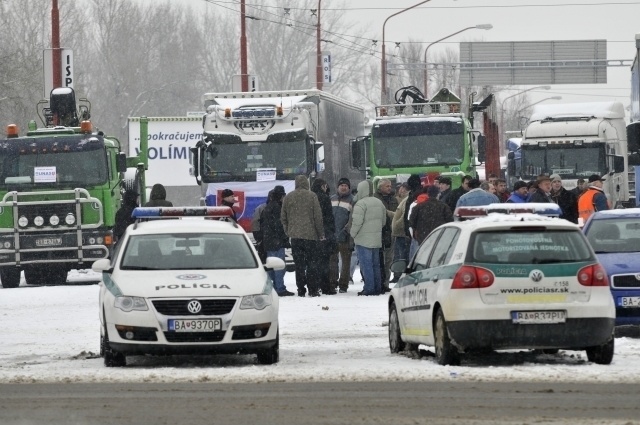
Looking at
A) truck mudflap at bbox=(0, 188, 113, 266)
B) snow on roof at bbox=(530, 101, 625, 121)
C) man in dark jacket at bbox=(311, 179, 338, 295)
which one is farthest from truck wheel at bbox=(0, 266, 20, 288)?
snow on roof at bbox=(530, 101, 625, 121)

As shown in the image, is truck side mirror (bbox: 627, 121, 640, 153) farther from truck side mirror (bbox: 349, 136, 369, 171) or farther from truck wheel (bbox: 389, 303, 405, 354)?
truck side mirror (bbox: 349, 136, 369, 171)

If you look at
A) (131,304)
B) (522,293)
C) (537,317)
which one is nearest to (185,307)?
(131,304)

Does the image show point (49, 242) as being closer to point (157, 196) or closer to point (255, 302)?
point (157, 196)

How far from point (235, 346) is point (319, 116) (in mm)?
18134

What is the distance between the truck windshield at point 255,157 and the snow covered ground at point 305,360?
27.2ft

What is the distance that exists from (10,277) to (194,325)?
1646 centimetres

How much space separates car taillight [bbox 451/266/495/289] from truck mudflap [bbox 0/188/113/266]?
54.1ft

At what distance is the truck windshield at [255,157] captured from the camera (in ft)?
101

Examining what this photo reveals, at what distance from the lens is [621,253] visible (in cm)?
1822

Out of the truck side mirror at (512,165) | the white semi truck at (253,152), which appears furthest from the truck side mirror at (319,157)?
the truck side mirror at (512,165)

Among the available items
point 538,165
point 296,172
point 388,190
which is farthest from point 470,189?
point 538,165

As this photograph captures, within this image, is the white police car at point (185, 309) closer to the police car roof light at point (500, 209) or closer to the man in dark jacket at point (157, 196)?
the police car roof light at point (500, 209)

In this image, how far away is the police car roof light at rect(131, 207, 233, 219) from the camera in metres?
17.5

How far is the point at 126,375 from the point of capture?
14.2 metres
